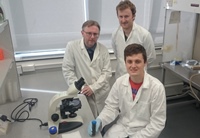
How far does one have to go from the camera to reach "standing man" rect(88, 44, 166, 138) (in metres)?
1.26

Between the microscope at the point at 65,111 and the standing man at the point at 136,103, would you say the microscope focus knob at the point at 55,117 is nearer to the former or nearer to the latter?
the microscope at the point at 65,111

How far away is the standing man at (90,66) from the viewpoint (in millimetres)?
1766

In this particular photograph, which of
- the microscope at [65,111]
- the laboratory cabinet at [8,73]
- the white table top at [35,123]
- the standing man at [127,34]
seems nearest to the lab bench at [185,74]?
the standing man at [127,34]

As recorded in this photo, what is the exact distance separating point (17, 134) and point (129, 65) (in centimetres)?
81

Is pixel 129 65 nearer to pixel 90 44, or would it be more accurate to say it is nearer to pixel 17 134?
pixel 90 44

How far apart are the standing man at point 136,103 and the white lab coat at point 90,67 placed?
39 centimetres

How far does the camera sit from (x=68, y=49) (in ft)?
5.90

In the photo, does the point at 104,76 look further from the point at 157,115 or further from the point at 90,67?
the point at 157,115

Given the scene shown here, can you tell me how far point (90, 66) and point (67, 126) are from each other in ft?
2.41

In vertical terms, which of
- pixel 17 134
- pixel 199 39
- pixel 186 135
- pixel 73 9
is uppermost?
pixel 73 9

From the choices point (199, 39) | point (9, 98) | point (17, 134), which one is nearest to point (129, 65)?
point (17, 134)

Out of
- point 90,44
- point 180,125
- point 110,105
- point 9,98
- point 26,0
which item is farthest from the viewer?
point 180,125

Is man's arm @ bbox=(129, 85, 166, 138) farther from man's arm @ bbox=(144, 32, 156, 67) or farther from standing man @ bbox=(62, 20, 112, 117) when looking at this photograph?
man's arm @ bbox=(144, 32, 156, 67)

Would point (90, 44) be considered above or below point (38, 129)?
above
